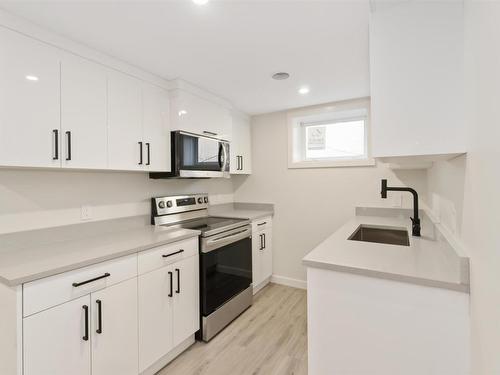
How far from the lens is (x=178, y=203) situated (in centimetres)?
→ 260

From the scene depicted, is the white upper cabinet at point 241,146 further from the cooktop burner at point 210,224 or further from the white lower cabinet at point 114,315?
the white lower cabinet at point 114,315

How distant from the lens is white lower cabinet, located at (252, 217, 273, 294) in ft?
9.71

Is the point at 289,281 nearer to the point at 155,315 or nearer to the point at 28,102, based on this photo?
the point at 155,315

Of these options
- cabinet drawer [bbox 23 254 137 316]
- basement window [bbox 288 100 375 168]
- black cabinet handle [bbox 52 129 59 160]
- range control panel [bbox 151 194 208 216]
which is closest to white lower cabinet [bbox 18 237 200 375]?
cabinet drawer [bbox 23 254 137 316]

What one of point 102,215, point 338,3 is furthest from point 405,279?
point 102,215

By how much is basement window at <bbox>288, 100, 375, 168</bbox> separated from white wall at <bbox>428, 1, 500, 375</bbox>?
189cm

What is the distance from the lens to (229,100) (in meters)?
2.87

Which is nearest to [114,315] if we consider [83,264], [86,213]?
[83,264]

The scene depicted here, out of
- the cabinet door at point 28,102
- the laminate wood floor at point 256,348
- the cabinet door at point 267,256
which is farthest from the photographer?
the cabinet door at point 267,256

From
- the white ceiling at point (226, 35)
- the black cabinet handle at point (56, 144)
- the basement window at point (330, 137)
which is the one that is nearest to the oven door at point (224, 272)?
the black cabinet handle at point (56, 144)

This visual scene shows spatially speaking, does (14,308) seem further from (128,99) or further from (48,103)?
(128,99)

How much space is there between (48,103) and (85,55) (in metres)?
0.43

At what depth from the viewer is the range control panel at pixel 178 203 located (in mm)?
2388

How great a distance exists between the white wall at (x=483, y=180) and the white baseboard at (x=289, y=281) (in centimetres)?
234
